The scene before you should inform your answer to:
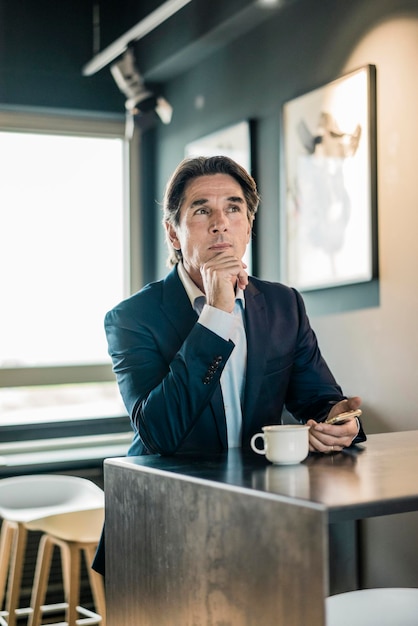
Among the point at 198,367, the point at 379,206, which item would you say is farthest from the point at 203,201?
the point at 379,206

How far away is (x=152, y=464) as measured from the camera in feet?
5.93

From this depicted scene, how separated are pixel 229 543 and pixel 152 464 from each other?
1.07 ft

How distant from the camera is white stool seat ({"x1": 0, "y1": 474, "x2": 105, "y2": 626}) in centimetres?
326

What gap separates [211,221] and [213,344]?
0.42m

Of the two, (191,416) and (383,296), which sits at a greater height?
(383,296)

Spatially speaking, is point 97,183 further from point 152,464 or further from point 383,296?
point 152,464

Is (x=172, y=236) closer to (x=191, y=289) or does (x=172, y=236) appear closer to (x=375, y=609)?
(x=191, y=289)

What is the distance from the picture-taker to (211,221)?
2217mm

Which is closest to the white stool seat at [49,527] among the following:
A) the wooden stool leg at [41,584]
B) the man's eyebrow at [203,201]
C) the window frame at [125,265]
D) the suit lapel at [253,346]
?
the wooden stool leg at [41,584]

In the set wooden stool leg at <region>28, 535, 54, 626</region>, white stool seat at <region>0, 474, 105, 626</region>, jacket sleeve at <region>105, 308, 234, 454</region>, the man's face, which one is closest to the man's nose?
the man's face

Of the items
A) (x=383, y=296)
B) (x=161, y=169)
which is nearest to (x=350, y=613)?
(x=383, y=296)

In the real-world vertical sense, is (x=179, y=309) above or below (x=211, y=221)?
below

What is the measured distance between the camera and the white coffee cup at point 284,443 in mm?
1712

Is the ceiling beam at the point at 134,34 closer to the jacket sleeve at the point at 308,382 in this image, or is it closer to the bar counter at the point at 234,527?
the jacket sleeve at the point at 308,382
